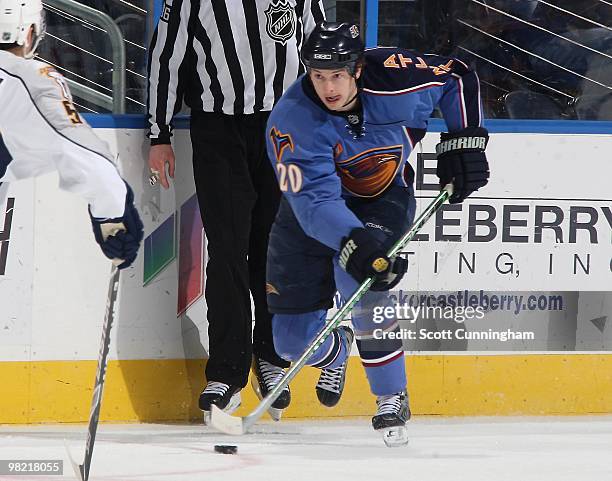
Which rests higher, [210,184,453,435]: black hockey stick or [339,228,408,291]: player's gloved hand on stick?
[339,228,408,291]: player's gloved hand on stick

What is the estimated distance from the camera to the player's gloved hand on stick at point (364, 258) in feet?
13.2

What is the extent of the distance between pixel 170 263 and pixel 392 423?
39.4 inches

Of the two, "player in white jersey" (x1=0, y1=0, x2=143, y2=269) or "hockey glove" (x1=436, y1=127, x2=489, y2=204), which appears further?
"hockey glove" (x1=436, y1=127, x2=489, y2=204)

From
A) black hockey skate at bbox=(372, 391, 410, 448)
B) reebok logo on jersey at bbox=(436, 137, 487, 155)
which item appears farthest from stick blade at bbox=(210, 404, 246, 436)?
reebok logo on jersey at bbox=(436, 137, 487, 155)

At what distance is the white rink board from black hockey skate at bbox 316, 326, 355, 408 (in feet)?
1.41

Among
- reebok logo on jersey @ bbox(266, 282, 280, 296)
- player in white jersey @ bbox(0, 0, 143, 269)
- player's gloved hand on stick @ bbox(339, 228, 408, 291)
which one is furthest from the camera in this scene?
reebok logo on jersey @ bbox(266, 282, 280, 296)

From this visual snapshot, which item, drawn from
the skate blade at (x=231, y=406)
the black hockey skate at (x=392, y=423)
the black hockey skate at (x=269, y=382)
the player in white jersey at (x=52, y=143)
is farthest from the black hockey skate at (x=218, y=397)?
the player in white jersey at (x=52, y=143)

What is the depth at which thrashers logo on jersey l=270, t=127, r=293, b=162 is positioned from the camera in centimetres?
417

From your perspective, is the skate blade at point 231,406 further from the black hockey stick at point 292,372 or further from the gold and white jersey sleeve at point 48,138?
the gold and white jersey sleeve at point 48,138

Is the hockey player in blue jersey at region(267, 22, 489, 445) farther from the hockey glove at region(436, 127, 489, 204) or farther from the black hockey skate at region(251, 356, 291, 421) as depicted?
the black hockey skate at region(251, 356, 291, 421)

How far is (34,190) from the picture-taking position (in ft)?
15.3

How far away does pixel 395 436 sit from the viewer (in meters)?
4.31

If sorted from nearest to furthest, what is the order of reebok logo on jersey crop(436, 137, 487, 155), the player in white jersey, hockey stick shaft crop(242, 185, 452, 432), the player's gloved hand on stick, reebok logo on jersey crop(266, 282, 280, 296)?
the player in white jersey, the player's gloved hand on stick, hockey stick shaft crop(242, 185, 452, 432), reebok logo on jersey crop(436, 137, 487, 155), reebok logo on jersey crop(266, 282, 280, 296)

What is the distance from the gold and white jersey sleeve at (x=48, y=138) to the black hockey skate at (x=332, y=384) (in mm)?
1607
